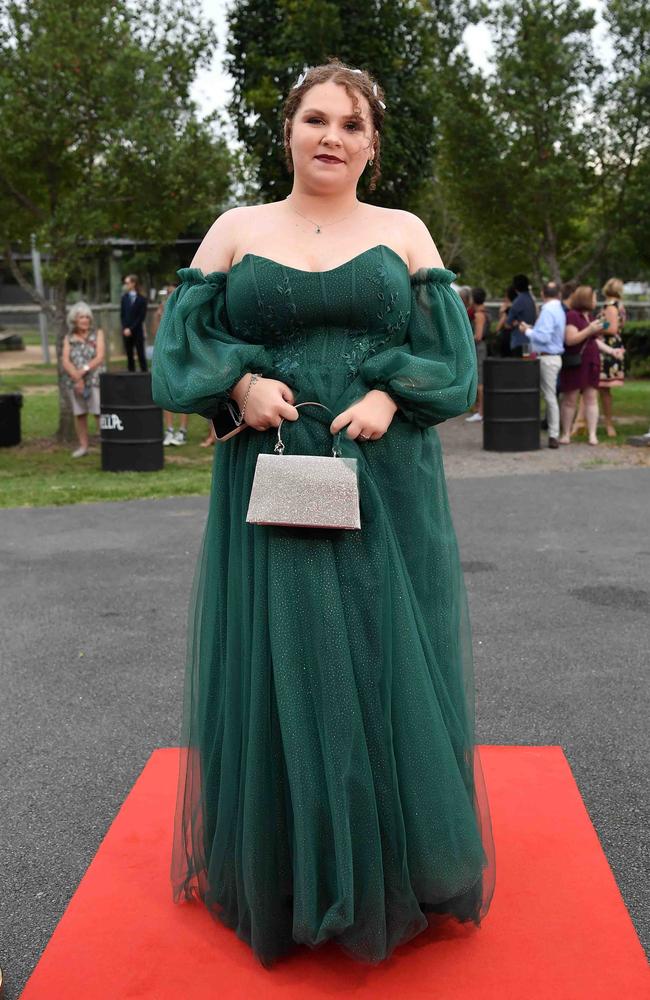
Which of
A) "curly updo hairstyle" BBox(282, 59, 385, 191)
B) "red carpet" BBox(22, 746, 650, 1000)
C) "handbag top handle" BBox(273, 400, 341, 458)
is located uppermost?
"curly updo hairstyle" BBox(282, 59, 385, 191)

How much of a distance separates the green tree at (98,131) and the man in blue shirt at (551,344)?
424 cm

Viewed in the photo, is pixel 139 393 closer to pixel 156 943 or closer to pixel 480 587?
pixel 480 587

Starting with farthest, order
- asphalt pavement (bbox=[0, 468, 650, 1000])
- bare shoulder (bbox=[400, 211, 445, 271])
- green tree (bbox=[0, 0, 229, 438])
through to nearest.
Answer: green tree (bbox=[0, 0, 229, 438]) → asphalt pavement (bbox=[0, 468, 650, 1000]) → bare shoulder (bbox=[400, 211, 445, 271])

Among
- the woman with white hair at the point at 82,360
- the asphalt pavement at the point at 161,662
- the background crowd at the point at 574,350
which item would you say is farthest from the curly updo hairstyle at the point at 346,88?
the woman with white hair at the point at 82,360

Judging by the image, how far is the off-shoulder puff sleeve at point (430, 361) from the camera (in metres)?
2.60

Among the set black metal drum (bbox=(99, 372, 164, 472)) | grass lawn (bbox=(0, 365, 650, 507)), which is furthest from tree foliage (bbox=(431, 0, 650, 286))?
black metal drum (bbox=(99, 372, 164, 472))

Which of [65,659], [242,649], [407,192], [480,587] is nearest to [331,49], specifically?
[407,192]

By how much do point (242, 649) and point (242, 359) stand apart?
0.72 metres

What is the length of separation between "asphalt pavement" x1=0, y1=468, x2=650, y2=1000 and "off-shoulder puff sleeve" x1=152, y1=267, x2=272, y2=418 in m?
1.56

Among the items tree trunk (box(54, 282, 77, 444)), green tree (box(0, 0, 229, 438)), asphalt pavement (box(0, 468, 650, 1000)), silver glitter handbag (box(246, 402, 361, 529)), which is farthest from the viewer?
tree trunk (box(54, 282, 77, 444))

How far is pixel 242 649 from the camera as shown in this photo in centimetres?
269

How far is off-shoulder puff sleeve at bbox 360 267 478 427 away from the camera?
260 cm

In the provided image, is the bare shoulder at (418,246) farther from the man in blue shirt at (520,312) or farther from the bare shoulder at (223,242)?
the man in blue shirt at (520,312)

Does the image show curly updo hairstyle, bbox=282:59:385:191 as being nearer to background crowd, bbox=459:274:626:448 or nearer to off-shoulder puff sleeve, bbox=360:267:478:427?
off-shoulder puff sleeve, bbox=360:267:478:427
